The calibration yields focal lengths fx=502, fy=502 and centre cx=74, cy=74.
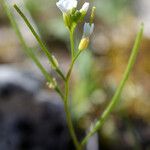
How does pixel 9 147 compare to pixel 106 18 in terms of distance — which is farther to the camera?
pixel 106 18

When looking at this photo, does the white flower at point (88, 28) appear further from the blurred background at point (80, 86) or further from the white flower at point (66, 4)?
the blurred background at point (80, 86)

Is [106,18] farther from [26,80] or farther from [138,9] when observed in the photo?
[26,80]

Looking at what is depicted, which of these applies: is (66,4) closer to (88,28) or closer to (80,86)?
(88,28)

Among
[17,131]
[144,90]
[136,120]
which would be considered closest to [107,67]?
[144,90]

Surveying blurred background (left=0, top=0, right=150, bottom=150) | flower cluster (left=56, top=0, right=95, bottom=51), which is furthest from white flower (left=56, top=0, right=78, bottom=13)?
blurred background (left=0, top=0, right=150, bottom=150)

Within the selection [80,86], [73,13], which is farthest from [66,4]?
[80,86]

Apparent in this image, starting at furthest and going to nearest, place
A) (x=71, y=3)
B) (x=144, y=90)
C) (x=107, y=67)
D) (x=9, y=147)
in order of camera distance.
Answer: (x=107, y=67)
(x=144, y=90)
(x=9, y=147)
(x=71, y=3)

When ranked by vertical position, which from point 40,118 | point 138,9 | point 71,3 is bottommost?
point 138,9

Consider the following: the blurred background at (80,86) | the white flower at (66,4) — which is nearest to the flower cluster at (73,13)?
the white flower at (66,4)
